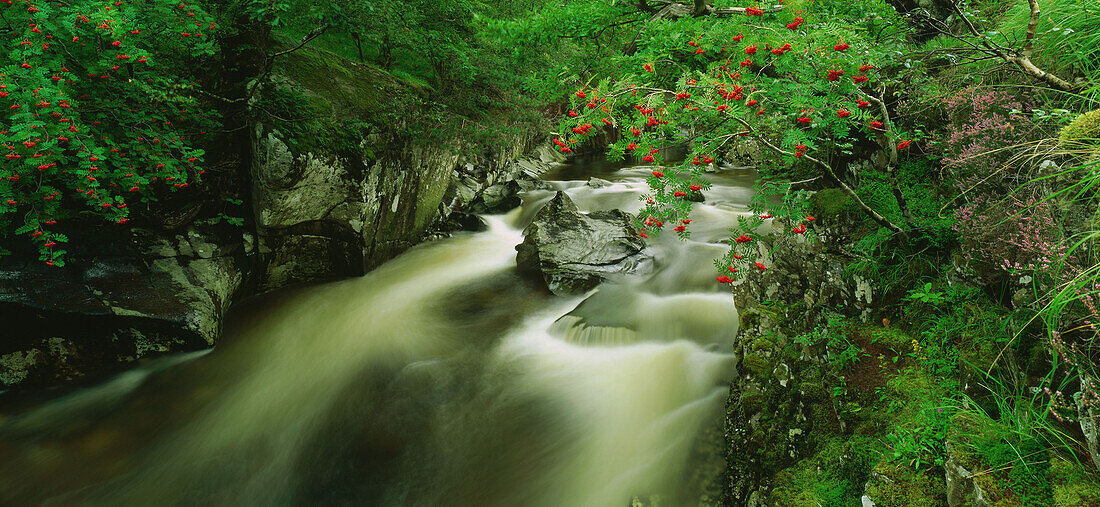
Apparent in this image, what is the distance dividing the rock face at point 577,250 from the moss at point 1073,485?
17.9ft

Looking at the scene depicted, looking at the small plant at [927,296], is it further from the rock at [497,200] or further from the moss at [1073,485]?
the rock at [497,200]

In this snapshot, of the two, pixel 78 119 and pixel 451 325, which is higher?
pixel 78 119

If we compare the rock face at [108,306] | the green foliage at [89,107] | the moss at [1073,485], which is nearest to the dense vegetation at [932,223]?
the moss at [1073,485]

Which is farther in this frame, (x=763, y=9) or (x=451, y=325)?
(x=451, y=325)

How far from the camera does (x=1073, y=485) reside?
1.90 m

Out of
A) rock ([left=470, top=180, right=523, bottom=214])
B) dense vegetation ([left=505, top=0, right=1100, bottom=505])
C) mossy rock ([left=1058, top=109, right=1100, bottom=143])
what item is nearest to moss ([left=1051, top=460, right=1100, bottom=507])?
dense vegetation ([left=505, top=0, right=1100, bottom=505])

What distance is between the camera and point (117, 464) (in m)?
4.11

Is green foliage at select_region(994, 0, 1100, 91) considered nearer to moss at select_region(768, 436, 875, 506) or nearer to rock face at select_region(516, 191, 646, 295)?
moss at select_region(768, 436, 875, 506)

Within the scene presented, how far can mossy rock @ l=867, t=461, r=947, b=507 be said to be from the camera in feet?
7.46

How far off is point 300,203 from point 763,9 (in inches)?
240

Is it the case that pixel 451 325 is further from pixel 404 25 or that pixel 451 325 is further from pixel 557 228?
pixel 404 25

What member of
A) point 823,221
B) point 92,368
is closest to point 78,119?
point 92,368

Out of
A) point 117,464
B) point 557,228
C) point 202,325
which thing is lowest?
point 117,464

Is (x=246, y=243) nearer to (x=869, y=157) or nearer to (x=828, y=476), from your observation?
(x=828, y=476)
